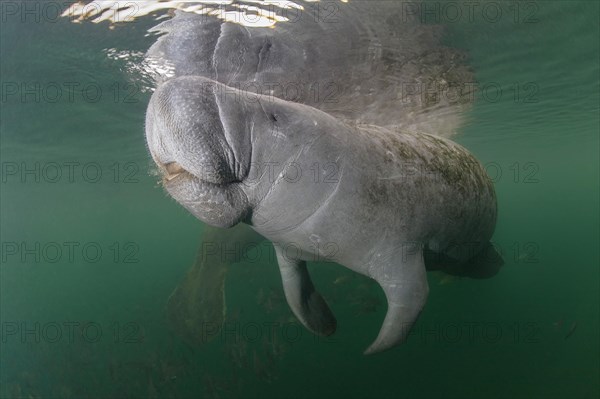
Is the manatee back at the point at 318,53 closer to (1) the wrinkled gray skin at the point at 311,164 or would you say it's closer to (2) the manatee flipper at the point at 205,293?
(1) the wrinkled gray skin at the point at 311,164

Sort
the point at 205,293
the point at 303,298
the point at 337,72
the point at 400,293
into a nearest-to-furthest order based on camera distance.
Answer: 1. the point at 400,293
2. the point at 303,298
3. the point at 337,72
4. the point at 205,293

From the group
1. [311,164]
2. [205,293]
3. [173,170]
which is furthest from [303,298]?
[205,293]

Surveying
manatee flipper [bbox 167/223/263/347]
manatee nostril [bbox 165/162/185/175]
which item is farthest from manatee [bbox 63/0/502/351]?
manatee flipper [bbox 167/223/263/347]

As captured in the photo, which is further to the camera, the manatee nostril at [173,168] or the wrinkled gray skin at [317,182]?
the manatee nostril at [173,168]

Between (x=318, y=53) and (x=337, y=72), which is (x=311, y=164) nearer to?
(x=318, y=53)

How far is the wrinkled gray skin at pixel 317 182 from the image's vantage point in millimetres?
2154

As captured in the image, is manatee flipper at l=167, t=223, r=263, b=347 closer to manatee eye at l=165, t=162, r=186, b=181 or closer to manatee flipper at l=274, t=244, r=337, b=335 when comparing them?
manatee flipper at l=274, t=244, r=337, b=335

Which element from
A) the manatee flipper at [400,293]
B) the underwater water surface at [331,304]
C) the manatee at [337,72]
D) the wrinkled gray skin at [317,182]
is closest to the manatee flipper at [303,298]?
the manatee at [337,72]

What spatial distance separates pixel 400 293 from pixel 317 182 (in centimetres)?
111

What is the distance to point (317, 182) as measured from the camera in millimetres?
2629

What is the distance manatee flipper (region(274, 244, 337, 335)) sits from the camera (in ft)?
13.0

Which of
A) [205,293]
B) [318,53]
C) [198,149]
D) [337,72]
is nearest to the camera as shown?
[198,149]

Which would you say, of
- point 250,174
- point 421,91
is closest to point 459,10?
point 421,91

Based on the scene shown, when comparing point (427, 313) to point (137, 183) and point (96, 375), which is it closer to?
point (96, 375)
